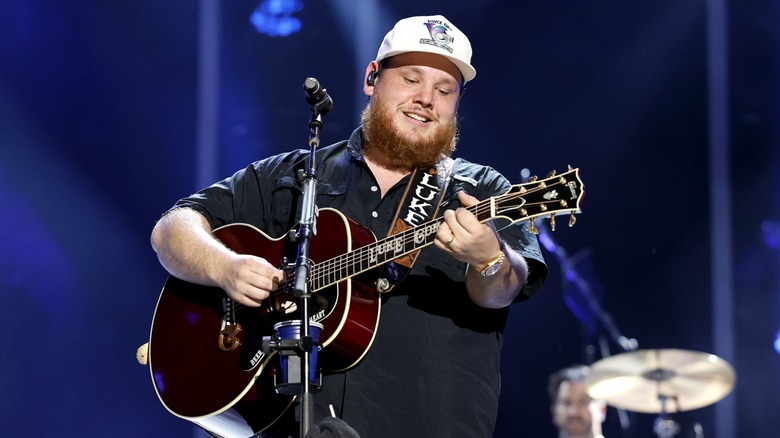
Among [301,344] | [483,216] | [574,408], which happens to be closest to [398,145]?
[483,216]

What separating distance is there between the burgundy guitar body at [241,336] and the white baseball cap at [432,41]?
0.80 m

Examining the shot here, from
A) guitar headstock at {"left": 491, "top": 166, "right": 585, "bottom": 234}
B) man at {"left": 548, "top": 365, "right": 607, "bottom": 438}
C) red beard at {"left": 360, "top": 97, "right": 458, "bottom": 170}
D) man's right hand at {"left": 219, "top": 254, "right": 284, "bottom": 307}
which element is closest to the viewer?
guitar headstock at {"left": 491, "top": 166, "right": 585, "bottom": 234}

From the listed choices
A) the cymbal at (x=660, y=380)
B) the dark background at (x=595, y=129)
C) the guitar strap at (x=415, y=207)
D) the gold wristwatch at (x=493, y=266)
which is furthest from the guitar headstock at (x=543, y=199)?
the dark background at (x=595, y=129)

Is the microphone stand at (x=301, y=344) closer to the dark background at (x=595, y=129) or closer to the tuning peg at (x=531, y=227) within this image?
the tuning peg at (x=531, y=227)

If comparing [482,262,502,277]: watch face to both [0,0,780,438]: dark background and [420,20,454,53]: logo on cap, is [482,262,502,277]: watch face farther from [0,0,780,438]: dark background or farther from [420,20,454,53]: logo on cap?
[0,0,780,438]: dark background

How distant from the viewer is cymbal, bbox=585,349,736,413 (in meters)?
6.52

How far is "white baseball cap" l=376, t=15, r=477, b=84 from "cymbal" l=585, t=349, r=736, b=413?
11.3 ft

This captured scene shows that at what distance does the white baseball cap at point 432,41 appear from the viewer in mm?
3738

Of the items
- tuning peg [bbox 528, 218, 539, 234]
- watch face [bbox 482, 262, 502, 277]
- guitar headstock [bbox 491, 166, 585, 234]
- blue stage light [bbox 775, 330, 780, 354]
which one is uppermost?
blue stage light [bbox 775, 330, 780, 354]

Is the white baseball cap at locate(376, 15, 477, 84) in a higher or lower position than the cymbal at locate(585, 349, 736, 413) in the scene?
higher

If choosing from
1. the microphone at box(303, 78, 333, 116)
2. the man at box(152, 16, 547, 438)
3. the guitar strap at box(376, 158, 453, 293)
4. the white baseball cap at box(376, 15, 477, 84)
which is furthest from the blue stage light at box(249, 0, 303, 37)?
the microphone at box(303, 78, 333, 116)

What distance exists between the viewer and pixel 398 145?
3.71m

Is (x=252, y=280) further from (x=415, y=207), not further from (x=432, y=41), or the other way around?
(x=432, y=41)

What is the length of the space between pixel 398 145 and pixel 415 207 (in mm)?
318
